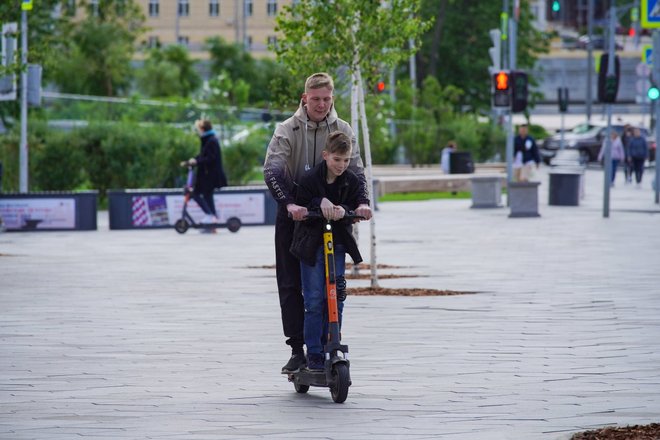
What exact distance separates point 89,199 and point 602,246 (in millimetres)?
9690

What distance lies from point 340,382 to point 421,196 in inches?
1414

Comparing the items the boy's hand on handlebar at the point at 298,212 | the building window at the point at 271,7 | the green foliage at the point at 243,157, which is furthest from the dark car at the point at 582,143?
the boy's hand on handlebar at the point at 298,212

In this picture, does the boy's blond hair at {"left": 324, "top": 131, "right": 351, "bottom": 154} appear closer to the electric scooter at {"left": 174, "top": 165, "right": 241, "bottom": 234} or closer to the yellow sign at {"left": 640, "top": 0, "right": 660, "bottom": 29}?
the electric scooter at {"left": 174, "top": 165, "right": 241, "bottom": 234}

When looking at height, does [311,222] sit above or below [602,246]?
above

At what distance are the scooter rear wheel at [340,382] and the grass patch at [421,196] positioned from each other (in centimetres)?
3305

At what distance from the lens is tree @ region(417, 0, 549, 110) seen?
7344 centimetres

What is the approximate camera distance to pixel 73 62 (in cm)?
6762

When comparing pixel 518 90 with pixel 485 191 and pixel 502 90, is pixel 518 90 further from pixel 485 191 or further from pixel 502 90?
pixel 485 191

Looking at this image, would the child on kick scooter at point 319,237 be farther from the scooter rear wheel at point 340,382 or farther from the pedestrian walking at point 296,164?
the scooter rear wheel at point 340,382

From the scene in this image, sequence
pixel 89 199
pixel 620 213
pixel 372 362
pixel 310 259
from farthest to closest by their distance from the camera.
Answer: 1. pixel 620 213
2. pixel 89 199
3. pixel 372 362
4. pixel 310 259

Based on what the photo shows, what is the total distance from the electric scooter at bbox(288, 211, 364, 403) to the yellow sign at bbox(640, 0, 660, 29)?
23.6 meters

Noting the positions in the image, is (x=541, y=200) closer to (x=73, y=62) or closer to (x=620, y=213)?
(x=620, y=213)

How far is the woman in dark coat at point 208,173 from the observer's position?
89.0 feet

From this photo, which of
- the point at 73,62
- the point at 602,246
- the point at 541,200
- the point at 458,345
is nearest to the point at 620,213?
the point at 541,200
